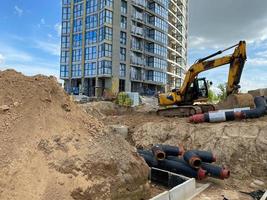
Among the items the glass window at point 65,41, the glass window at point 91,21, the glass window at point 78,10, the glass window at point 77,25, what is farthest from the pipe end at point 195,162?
the glass window at point 65,41

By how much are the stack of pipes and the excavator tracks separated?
6.60m

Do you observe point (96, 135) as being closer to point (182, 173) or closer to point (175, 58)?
point (182, 173)

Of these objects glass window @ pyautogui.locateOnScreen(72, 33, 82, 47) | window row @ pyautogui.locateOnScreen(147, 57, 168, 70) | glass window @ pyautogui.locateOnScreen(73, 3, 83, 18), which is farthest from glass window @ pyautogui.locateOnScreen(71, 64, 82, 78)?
window row @ pyautogui.locateOnScreen(147, 57, 168, 70)

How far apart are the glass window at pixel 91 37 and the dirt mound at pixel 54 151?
135ft

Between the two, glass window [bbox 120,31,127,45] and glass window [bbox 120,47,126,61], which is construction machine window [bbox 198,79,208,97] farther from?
glass window [bbox 120,31,127,45]

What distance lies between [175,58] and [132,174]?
6322cm

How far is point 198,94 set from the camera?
16734mm

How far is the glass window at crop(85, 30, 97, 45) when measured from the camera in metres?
47.3

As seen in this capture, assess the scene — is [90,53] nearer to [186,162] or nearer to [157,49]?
[157,49]

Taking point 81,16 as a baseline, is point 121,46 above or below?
below

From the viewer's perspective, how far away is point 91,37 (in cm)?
4797

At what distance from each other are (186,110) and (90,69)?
34198 mm

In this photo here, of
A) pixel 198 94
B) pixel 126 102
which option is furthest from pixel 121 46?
pixel 198 94

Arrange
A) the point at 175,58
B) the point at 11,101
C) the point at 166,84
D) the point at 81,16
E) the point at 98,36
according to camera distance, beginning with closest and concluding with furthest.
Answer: the point at 11,101
the point at 98,36
the point at 81,16
the point at 166,84
the point at 175,58
